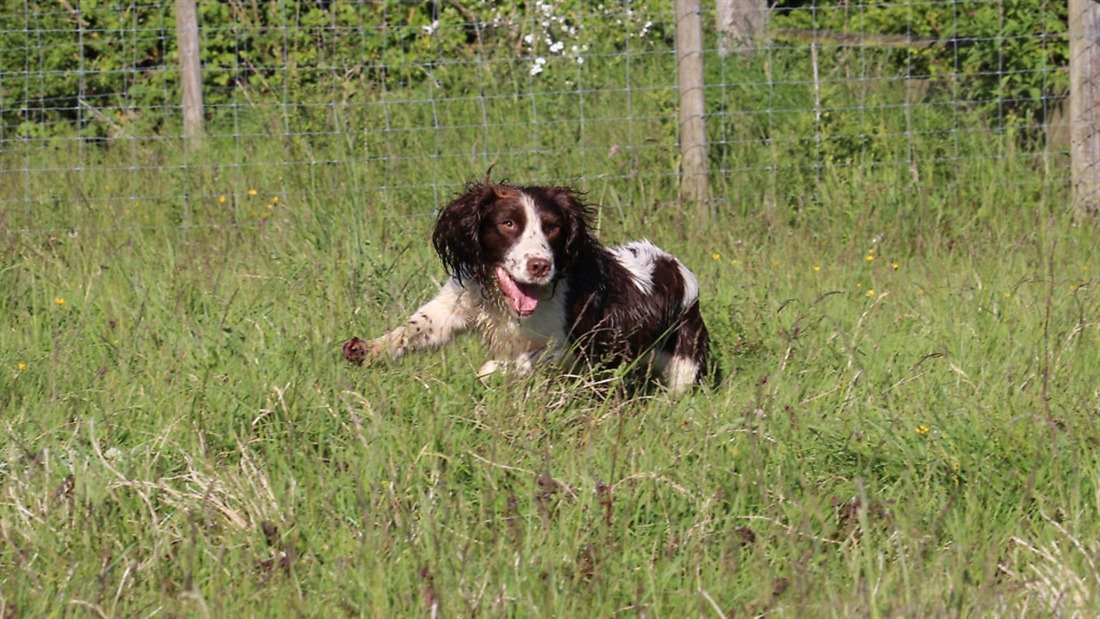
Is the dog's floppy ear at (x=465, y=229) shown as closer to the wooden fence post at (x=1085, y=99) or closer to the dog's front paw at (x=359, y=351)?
the dog's front paw at (x=359, y=351)

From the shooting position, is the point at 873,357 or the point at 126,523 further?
the point at 873,357

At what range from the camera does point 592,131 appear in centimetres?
757

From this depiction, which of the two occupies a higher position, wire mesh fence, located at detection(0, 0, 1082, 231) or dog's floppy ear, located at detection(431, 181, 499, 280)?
wire mesh fence, located at detection(0, 0, 1082, 231)

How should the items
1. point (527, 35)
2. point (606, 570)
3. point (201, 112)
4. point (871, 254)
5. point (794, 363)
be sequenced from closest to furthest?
1. point (606, 570)
2. point (794, 363)
3. point (871, 254)
4. point (201, 112)
5. point (527, 35)

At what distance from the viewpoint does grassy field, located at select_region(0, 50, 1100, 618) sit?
2957mm

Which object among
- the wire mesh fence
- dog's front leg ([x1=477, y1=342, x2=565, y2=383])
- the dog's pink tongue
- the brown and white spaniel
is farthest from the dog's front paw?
the wire mesh fence

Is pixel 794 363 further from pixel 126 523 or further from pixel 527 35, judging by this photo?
pixel 527 35

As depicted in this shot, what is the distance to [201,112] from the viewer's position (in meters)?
7.70

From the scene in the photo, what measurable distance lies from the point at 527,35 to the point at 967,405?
17.9 ft

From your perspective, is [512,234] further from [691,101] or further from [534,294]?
[691,101]

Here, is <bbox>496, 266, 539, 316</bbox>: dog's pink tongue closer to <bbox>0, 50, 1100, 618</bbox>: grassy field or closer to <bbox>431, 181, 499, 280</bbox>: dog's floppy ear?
<bbox>431, 181, 499, 280</bbox>: dog's floppy ear

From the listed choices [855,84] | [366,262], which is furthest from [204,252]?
[855,84]

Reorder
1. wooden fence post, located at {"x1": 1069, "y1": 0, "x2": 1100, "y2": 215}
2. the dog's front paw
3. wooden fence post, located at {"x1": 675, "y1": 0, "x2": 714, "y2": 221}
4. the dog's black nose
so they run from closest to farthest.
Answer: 1. the dog's front paw
2. the dog's black nose
3. wooden fence post, located at {"x1": 675, "y1": 0, "x2": 714, "y2": 221}
4. wooden fence post, located at {"x1": 1069, "y1": 0, "x2": 1100, "y2": 215}

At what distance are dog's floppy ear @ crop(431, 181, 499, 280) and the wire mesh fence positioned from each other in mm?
1724
